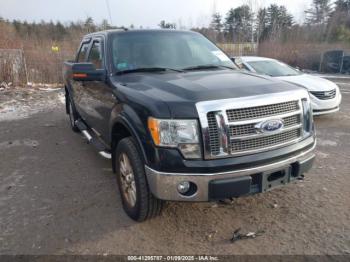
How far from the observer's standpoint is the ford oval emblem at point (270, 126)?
2.67m

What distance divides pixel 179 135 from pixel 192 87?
54 cm

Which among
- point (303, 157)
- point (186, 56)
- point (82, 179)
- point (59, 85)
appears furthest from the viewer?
point (59, 85)

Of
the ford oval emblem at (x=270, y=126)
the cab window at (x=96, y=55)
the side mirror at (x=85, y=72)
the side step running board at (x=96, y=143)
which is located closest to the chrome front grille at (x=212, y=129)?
the ford oval emblem at (x=270, y=126)

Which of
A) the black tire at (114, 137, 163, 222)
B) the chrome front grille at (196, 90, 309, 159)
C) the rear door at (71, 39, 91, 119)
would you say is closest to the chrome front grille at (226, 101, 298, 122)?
the chrome front grille at (196, 90, 309, 159)

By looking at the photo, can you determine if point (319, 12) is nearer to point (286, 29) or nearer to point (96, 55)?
point (286, 29)

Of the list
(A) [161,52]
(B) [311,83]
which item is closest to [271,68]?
(B) [311,83]

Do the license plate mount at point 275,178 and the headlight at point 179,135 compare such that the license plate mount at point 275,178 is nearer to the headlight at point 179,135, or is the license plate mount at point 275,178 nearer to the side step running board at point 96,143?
the headlight at point 179,135

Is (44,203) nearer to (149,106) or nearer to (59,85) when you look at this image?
(149,106)

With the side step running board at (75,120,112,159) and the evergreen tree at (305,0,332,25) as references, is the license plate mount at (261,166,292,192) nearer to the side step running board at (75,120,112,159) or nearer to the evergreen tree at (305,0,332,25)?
the side step running board at (75,120,112,159)

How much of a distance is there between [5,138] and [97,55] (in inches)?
141

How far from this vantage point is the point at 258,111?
8.71 ft

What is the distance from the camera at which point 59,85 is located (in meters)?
14.4

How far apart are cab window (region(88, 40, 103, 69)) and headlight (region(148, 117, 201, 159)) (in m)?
1.79

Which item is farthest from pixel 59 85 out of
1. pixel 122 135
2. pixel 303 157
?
pixel 303 157
